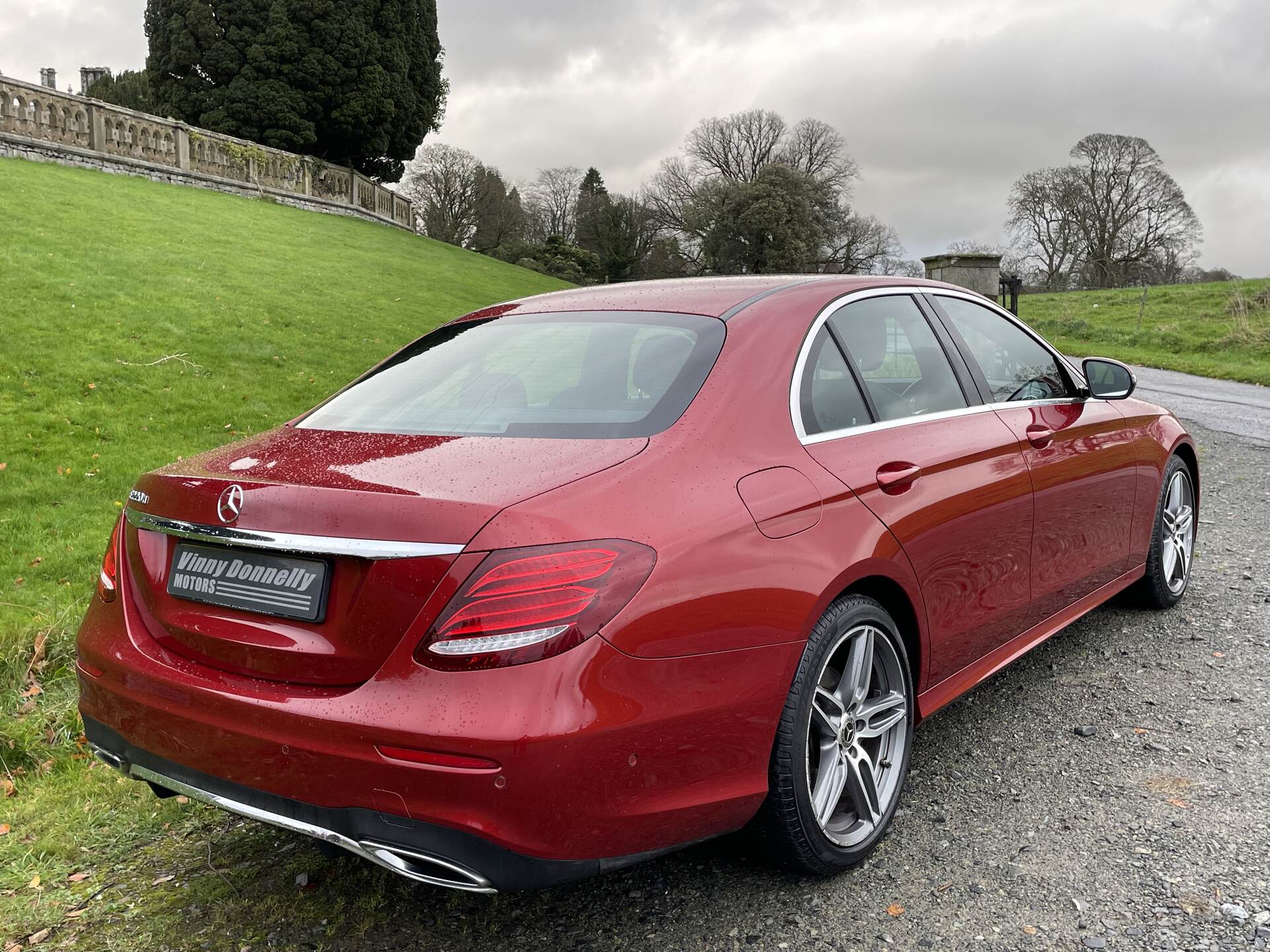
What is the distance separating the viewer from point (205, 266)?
51.8 feet

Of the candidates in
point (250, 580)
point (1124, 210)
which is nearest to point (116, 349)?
point (250, 580)

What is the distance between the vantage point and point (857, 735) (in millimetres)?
2725

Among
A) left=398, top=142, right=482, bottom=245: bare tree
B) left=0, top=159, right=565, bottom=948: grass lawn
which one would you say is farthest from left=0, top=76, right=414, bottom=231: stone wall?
left=398, top=142, right=482, bottom=245: bare tree

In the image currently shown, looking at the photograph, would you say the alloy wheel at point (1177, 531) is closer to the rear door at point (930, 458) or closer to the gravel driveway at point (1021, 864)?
the gravel driveway at point (1021, 864)

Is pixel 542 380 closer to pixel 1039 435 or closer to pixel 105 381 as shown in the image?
pixel 1039 435

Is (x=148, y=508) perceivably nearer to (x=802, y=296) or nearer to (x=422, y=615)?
(x=422, y=615)

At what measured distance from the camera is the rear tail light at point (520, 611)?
6.31 ft

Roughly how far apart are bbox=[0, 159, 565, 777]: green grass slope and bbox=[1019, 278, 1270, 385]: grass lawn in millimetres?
14752

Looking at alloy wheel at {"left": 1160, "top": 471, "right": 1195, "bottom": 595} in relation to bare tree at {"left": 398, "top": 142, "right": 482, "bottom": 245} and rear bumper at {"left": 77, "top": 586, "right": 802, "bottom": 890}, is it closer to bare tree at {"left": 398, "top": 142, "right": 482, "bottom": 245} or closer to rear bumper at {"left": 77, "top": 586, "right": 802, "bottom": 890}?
rear bumper at {"left": 77, "top": 586, "right": 802, "bottom": 890}

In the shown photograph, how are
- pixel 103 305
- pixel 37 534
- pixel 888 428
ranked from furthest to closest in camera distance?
pixel 103 305 → pixel 37 534 → pixel 888 428

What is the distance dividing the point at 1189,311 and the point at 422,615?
2941 cm

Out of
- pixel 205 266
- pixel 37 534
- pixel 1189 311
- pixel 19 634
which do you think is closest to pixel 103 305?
pixel 205 266

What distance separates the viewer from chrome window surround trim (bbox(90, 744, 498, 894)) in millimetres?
1979

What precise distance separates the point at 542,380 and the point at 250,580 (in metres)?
1.01
